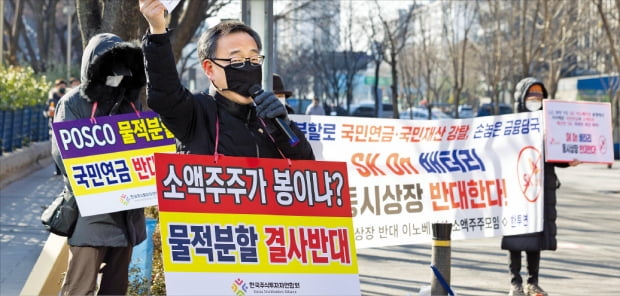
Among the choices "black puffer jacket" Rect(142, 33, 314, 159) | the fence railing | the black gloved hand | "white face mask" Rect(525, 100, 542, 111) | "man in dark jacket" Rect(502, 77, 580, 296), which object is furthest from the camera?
the fence railing

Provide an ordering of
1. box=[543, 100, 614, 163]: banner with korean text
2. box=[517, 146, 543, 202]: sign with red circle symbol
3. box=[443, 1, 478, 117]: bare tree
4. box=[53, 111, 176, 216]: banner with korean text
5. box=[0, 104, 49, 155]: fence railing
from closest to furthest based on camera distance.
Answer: box=[53, 111, 176, 216]: banner with korean text
box=[517, 146, 543, 202]: sign with red circle symbol
box=[543, 100, 614, 163]: banner with korean text
box=[0, 104, 49, 155]: fence railing
box=[443, 1, 478, 117]: bare tree

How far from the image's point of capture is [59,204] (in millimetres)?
5523

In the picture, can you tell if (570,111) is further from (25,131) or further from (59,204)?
(25,131)

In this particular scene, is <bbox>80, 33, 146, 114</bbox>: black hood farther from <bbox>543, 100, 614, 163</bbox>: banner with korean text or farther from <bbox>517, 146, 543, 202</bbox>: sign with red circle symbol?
<bbox>543, 100, 614, 163</bbox>: banner with korean text

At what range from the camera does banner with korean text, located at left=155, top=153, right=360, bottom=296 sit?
357cm

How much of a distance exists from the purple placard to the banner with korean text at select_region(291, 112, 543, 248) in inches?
103

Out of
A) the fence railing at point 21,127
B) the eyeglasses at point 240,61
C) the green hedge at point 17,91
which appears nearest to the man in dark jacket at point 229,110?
the eyeglasses at point 240,61

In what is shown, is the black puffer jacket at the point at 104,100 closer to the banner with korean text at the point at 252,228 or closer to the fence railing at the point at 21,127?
the banner with korean text at the point at 252,228

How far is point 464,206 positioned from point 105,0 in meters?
4.03

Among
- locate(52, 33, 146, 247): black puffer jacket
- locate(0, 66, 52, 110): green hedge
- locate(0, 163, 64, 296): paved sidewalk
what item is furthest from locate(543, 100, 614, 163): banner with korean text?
locate(0, 66, 52, 110): green hedge

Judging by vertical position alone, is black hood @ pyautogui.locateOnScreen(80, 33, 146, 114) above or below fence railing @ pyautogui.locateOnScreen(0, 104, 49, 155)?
above

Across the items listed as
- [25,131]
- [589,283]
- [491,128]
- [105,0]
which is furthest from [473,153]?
[25,131]

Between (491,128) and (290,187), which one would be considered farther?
(491,128)

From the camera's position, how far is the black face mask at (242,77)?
3879mm
